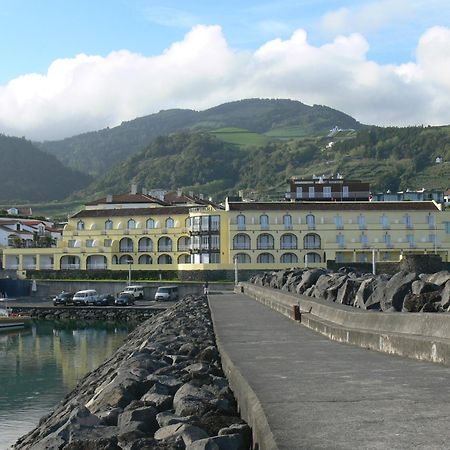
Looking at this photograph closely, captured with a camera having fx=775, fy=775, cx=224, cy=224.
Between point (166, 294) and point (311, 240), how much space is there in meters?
20.6

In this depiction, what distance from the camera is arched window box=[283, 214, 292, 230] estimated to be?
305 ft

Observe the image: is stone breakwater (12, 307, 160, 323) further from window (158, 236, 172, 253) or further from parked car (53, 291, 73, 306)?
window (158, 236, 172, 253)

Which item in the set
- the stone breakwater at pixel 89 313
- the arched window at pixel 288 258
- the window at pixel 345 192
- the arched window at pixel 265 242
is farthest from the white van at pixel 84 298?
the window at pixel 345 192

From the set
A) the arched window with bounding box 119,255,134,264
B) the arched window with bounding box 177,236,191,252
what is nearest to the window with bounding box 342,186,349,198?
the arched window with bounding box 177,236,191,252

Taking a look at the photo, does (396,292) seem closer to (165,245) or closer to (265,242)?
(265,242)

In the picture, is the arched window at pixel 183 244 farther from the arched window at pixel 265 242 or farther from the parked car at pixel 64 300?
the parked car at pixel 64 300

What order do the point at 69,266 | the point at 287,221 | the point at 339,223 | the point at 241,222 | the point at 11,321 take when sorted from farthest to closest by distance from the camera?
the point at 69,266 < the point at 339,223 < the point at 241,222 < the point at 287,221 < the point at 11,321

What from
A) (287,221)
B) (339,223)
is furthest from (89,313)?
(339,223)

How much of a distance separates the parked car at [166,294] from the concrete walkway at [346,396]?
66.6 m

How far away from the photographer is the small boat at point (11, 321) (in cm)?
6599

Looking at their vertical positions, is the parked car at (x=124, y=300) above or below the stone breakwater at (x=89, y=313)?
above

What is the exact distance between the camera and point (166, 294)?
8250 cm

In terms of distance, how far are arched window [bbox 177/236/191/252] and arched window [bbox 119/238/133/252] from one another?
6.45m

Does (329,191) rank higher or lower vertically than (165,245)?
higher
